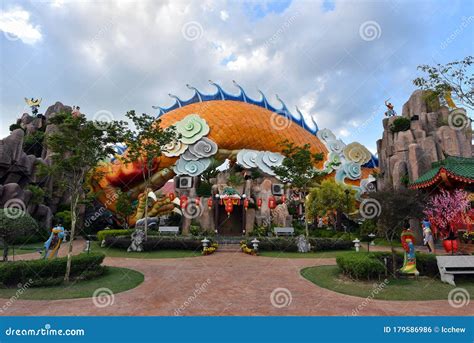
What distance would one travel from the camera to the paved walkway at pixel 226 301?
6043mm

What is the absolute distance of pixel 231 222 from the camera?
2516 centimetres

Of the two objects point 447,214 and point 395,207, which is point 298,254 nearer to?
point 447,214

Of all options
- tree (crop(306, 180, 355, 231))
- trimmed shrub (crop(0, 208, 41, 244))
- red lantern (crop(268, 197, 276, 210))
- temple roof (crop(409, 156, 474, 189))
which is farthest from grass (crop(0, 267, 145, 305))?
tree (crop(306, 180, 355, 231))

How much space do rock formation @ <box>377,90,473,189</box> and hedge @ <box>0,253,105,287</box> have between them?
18169mm

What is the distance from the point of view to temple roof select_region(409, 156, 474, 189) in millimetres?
14578

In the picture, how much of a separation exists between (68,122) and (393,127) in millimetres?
24933

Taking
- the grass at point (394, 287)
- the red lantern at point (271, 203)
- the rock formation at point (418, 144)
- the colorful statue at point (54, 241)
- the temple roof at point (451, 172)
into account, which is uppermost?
the rock formation at point (418, 144)

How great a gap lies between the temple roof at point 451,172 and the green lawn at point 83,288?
1483 cm

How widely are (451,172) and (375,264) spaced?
368 inches

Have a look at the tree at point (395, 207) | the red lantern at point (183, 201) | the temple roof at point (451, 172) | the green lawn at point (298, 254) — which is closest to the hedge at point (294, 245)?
the green lawn at point (298, 254)

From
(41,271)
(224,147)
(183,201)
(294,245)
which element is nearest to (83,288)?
(41,271)

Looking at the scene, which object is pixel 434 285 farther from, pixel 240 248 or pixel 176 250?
pixel 176 250

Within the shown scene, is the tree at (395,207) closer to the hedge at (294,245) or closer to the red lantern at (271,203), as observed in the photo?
the hedge at (294,245)

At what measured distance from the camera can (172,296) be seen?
7121 millimetres
